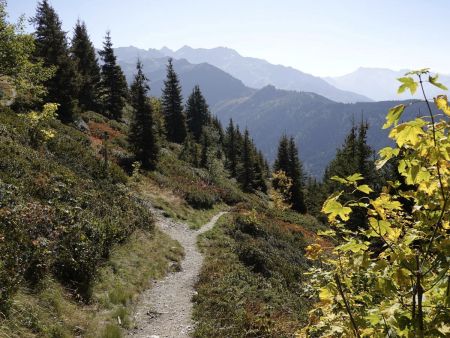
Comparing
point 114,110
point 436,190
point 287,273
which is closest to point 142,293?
point 287,273

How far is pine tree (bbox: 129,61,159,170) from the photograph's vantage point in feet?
115

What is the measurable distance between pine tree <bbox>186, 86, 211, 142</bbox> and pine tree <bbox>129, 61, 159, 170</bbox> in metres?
37.7

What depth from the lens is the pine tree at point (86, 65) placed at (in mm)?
49406

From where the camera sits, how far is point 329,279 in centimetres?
419

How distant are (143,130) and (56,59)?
11.5m

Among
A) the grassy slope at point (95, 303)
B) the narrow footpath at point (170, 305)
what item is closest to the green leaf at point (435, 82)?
the grassy slope at point (95, 303)

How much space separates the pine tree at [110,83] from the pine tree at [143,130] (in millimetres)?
17983

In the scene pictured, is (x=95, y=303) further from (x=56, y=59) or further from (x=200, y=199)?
(x=56, y=59)

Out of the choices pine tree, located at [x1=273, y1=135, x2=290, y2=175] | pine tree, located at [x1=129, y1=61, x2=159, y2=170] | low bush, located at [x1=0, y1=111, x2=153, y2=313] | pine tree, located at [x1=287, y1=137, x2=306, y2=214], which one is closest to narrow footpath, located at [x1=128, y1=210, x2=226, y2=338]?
low bush, located at [x1=0, y1=111, x2=153, y2=313]

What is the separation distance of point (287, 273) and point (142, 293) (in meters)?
8.21

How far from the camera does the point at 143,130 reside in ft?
116

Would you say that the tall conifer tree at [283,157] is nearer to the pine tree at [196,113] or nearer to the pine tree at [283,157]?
the pine tree at [283,157]

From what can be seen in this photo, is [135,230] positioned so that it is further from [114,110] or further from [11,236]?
[114,110]

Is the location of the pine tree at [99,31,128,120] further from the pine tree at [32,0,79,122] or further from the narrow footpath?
the narrow footpath
